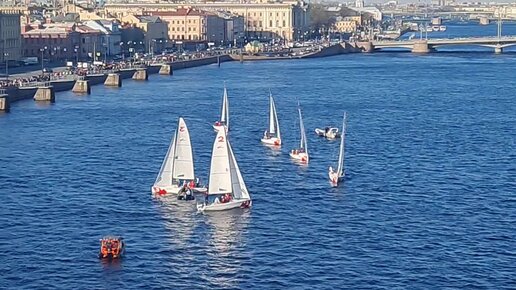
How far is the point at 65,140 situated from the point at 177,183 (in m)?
6.12

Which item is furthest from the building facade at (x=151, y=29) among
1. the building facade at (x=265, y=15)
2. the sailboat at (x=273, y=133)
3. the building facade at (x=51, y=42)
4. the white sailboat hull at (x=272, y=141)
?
the white sailboat hull at (x=272, y=141)

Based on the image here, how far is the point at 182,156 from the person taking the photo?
18.5m

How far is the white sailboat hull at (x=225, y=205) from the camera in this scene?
16616 mm

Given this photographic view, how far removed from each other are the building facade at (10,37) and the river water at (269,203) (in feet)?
36.4

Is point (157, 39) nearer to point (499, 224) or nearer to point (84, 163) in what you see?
point (84, 163)

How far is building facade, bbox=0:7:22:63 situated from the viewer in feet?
137

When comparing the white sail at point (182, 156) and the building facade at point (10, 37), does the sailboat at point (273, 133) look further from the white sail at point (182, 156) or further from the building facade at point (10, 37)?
the building facade at point (10, 37)

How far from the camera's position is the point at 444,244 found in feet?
48.1

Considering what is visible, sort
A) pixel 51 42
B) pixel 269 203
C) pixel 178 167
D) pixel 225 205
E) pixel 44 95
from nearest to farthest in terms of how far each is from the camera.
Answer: pixel 225 205 → pixel 269 203 → pixel 178 167 → pixel 44 95 → pixel 51 42

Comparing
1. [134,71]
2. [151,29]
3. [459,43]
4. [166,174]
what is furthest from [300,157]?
[459,43]

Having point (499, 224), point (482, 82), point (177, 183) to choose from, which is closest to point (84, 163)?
point (177, 183)

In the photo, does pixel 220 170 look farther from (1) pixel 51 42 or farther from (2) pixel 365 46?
(2) pixel 365 46

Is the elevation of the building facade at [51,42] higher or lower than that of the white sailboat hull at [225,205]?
higher

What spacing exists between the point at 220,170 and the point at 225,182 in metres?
0.21
